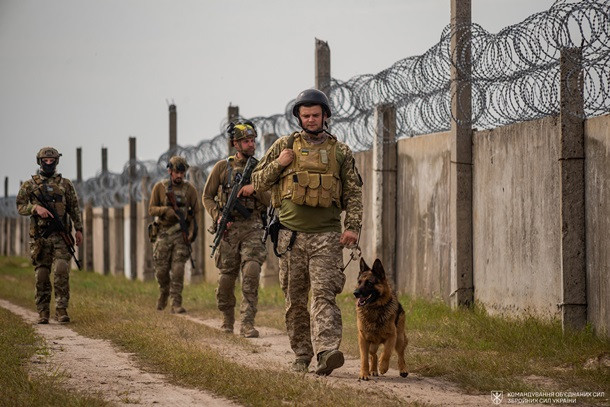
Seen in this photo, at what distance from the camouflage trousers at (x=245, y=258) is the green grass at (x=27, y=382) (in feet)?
7.14

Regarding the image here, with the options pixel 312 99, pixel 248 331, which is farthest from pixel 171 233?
pixel 312 99

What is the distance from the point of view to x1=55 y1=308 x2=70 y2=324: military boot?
41.2 ft

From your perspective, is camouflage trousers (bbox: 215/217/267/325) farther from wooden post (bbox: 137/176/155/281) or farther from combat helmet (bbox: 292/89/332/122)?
wooden post (bbox: 137/176/155/281)

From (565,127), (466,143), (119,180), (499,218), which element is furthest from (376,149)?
(119,180)

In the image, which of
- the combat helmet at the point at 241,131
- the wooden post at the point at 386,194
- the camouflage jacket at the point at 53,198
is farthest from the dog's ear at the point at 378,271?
the camouflage jacket at the point at 53,198

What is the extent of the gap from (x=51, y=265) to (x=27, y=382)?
18.8ft

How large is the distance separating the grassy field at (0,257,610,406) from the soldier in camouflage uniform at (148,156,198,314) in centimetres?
49

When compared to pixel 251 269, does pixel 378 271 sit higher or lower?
higher

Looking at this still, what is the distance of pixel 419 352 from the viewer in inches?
363

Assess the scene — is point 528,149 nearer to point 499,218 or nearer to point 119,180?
point 499,218

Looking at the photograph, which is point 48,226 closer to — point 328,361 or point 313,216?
point 313,216

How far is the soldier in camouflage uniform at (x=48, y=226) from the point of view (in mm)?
12422

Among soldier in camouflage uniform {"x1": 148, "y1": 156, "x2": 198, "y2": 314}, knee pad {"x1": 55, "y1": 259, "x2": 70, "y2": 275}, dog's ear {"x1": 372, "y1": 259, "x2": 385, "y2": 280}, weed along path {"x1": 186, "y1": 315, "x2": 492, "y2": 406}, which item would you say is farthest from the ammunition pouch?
dog's ear {"x1": 372, "y1": 259, "x2": 385, "y2": 280}

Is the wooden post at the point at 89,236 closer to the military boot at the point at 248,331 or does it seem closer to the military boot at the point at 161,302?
the military boot at the point at 161,302
